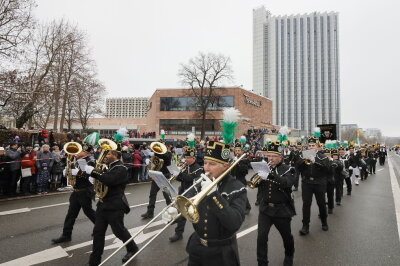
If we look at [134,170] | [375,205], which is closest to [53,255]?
[134,170]

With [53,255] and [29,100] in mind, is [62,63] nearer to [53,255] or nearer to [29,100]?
[29,100]

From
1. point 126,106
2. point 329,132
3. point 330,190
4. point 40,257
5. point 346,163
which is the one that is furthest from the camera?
point 126,106

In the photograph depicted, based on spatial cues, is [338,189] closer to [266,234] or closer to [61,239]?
[266,234]

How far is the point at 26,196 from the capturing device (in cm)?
980

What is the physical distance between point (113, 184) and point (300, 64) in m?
140

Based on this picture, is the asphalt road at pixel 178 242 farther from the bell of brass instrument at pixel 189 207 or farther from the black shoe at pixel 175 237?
the bell of brass instrument at pixel 189 207

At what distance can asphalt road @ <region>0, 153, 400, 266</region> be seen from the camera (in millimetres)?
4684

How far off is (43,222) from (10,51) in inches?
572

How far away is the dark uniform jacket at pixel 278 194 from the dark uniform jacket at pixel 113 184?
7.64ft

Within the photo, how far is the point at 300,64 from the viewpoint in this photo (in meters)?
130

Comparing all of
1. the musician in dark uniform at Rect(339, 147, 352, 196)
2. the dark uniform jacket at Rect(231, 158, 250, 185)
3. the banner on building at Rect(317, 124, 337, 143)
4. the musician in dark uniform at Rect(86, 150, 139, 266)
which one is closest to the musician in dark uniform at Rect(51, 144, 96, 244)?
the musician in dark uniform at Rect(86, 150, 139, 266)

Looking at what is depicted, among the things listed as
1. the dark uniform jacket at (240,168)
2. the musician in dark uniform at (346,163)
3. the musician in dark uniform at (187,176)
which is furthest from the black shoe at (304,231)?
the musician in dark uniform at (346,163)

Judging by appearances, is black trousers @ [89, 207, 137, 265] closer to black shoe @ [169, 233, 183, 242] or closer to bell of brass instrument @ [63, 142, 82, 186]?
bell of brass instrument @ [63, 142, 82, 186]

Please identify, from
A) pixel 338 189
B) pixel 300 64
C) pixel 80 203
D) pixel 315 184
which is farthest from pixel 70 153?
pixel 300 64
